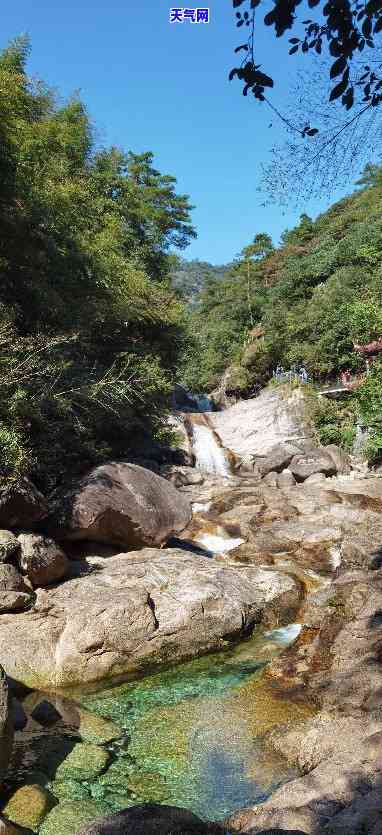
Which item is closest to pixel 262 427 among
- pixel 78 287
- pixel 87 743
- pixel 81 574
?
pixel 78 287

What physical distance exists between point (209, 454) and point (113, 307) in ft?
25.5

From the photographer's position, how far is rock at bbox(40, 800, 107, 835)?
4.50 meters

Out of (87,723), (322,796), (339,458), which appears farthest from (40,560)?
(339,458)

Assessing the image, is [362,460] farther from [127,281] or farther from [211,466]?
[127,281]

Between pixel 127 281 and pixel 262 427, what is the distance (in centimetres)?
843

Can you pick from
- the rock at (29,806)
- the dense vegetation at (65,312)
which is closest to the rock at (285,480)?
the dense vegetation at (65,312)

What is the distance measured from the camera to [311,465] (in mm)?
18469

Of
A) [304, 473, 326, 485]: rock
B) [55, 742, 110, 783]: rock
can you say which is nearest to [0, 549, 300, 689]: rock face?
[55, 742, 110, 783]: rock

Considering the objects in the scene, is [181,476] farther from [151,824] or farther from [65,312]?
[151,824]

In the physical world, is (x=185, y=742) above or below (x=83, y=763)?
below

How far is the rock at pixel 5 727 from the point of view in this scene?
188 inches

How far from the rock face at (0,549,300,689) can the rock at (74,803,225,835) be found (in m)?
3.29

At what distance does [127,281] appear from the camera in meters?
18.8

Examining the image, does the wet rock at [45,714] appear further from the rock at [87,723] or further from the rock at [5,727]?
the rock at [5,727]
